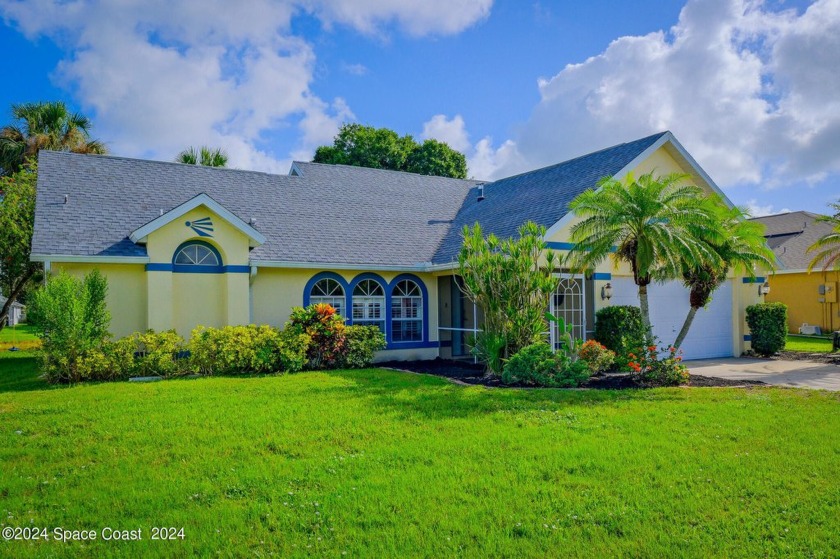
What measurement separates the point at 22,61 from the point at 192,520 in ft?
49.5

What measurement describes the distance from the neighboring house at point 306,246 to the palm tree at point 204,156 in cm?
758

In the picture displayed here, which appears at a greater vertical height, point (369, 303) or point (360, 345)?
point (369, 303)

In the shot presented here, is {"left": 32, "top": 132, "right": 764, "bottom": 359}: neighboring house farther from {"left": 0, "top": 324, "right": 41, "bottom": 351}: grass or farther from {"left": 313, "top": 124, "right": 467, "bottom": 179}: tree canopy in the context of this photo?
{"left": 313, "top": 124, "right": 467, "bottom": 179}: tree canopy

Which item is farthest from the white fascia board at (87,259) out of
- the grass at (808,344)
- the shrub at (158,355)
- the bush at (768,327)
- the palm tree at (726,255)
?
the grass at (808,344)

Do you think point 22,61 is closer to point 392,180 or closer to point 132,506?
point 392,180

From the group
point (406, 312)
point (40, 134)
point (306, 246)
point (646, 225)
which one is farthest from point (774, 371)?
point (40, 134)

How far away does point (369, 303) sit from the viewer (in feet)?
54.6

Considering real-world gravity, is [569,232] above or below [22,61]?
below

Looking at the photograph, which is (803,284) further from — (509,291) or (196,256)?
(196,256)

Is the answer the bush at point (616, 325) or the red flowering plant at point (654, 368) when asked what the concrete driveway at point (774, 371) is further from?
the red flowering plant at point (654, 368)

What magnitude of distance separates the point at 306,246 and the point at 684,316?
11701 millimetres

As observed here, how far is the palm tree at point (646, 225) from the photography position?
39.3ft

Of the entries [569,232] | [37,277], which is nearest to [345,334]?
[569,232]

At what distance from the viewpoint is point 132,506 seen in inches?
199
